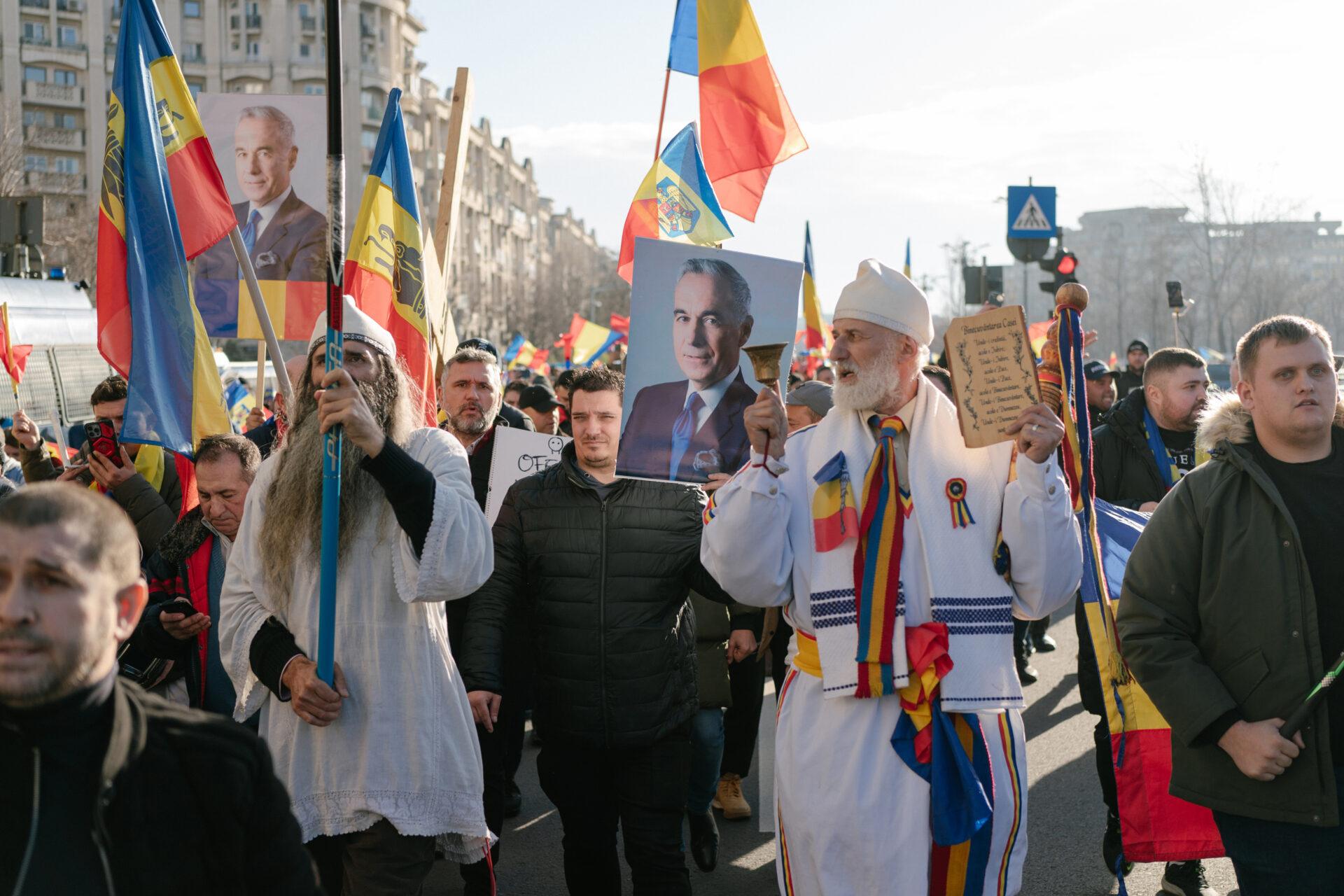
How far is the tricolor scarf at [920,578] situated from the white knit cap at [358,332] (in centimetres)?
134

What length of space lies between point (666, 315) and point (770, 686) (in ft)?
18.1

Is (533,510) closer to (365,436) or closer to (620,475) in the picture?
(620,475)

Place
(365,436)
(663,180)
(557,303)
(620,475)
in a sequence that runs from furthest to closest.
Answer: (557,303)
(663,180)
(620,475)
(365,436)

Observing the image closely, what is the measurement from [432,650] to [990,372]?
5.50ft

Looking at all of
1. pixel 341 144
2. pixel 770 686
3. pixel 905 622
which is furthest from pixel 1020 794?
pixel 770 686

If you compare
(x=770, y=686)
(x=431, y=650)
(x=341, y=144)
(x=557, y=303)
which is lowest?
(x=770, y=686)

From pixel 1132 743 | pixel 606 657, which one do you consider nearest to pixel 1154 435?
pixel 1132 743

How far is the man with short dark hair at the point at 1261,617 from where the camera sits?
3.52m

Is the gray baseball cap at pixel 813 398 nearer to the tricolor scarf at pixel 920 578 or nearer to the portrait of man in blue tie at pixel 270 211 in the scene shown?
the portrait of man in blue tie at pixel 270 211

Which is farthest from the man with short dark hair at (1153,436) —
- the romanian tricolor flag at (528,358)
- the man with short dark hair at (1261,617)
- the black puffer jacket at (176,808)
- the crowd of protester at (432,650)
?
the romanian tricolor flag at (528,358)

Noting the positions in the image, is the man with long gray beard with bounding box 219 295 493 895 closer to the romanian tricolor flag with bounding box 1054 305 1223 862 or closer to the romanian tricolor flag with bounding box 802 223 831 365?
the romanian tricolor flag with bounding box 1054 305 1223 862

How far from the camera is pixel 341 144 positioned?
3756 mm

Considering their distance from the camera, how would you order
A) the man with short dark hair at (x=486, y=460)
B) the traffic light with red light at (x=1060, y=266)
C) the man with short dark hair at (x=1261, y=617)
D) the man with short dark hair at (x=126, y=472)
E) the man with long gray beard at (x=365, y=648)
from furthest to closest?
the traffic light with red light at (x=1060, y=266) < the man with short dark hair at (x=486, y=460) < the man with short dark hair at (x=126, y=472) < the man with long gray beard at (x=365, y=648) < the man with short dark hair at (x=1261, y=617)

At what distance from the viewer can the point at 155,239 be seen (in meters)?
5.76
